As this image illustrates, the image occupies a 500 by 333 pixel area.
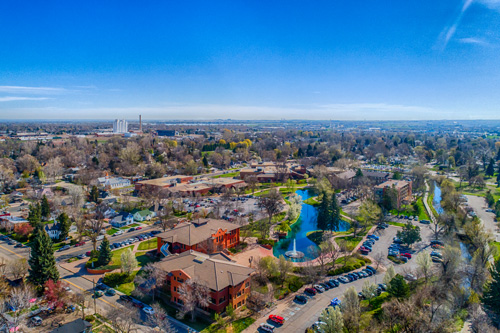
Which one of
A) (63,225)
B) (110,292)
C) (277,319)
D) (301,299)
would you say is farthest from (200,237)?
(63,225)

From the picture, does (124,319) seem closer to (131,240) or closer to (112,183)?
(131,240)

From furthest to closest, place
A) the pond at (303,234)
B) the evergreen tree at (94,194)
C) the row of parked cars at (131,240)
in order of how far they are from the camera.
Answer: the evergreen tree at (94,194) < the pond at (303,234) < the row of parked cars at (131,240)

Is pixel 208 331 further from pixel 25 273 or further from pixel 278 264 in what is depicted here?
pixel 25 273

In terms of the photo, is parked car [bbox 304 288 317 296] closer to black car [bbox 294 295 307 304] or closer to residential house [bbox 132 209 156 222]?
black car [bbox 294 295 307 304]

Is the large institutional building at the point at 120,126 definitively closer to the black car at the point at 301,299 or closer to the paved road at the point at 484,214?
the paved road at the point at 484,214

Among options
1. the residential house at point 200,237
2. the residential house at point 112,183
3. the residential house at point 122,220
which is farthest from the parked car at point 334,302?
the residential house at point 112,183
